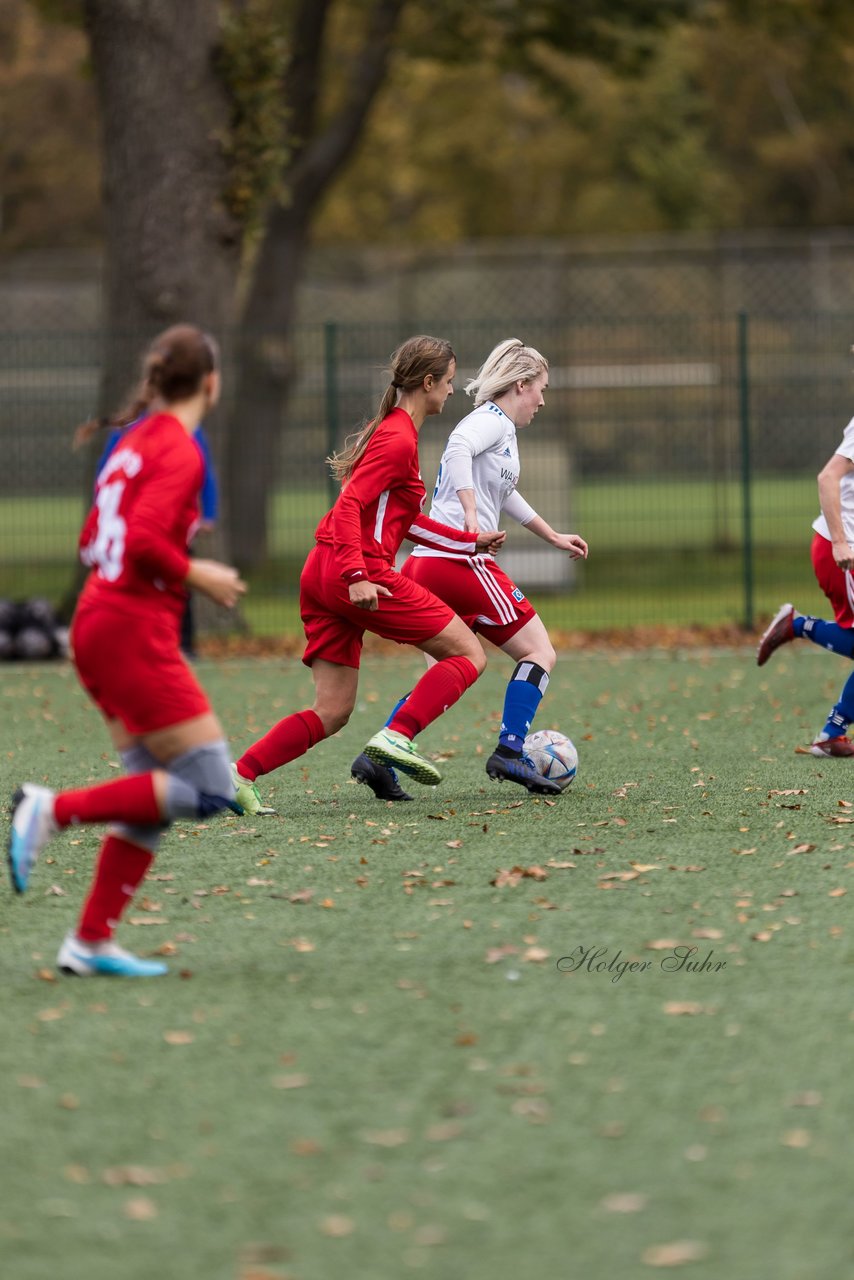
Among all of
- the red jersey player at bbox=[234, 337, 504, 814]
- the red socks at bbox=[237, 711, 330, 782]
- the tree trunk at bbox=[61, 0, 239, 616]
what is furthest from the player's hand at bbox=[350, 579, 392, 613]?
the tree trunk at bbox=[61, 0, 239, 616]

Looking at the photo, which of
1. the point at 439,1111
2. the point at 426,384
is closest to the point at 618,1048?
the point at 439,1111

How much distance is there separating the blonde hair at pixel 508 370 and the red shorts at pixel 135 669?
326 centimetres

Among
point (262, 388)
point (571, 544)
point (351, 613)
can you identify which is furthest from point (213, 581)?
point (262, 388)

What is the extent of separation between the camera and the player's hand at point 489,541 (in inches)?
291

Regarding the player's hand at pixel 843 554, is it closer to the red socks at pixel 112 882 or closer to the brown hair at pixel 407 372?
the brown hair at pixel 407 372

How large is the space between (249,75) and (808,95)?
3259 cm

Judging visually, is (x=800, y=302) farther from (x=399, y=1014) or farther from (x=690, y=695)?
(x=399, y=1014)

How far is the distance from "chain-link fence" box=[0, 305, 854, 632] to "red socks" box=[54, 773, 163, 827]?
31.9 ft

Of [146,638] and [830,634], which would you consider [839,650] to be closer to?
[830,634]

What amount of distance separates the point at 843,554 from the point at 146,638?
14.2 ft

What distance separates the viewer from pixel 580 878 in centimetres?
618

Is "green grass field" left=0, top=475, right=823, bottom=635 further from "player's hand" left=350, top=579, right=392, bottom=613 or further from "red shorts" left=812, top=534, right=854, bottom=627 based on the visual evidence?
"player's hand" left=350, top=579, right=392, bottom=613

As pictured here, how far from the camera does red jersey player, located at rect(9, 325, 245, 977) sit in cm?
480

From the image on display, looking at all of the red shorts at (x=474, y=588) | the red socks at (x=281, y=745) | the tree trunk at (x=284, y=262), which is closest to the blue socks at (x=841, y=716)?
the red shorts at (x=474, y=588)
